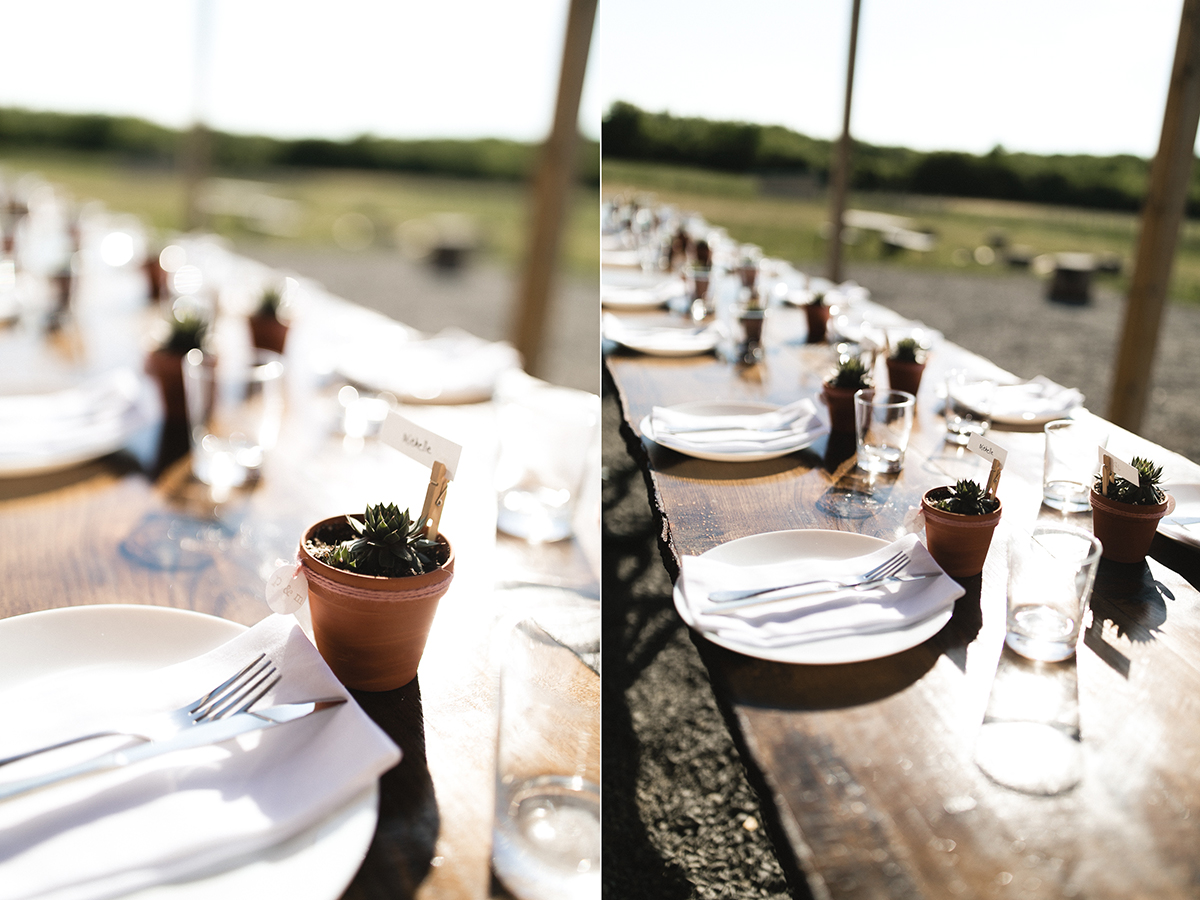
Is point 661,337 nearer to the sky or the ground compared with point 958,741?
nearer to the sky

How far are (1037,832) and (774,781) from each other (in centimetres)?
18

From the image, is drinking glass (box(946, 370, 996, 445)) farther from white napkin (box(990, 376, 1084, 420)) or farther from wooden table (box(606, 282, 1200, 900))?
wooden table (box(606, 282, 1200, 900))

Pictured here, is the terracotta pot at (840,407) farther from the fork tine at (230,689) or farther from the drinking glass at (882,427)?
the fork tine at (230,689)

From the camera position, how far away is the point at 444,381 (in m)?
1.87

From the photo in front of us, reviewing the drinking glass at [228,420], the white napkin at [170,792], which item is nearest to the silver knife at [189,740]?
Result: the white napkin at [170,792]

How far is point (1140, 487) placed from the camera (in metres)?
1.07

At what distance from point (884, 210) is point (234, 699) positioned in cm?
1210

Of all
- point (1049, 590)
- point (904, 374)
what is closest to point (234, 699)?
point (1049, 590)

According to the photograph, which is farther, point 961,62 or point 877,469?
point 961,62

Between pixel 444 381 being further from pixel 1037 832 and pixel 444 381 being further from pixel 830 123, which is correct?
pixel 830 123

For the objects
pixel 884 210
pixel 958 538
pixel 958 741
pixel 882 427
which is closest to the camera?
pixel 958 741

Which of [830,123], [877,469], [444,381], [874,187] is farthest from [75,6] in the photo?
[877,469]

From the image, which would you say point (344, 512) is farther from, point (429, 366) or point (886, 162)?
point (886, 162)

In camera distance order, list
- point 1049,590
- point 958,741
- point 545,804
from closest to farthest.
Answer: point 545,804, point 958,741, point 1049,590
